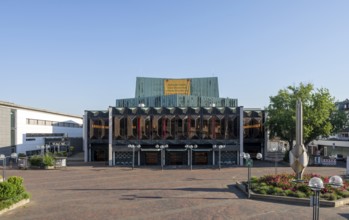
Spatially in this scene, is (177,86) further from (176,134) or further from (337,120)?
(337,120)

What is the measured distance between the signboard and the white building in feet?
83.1

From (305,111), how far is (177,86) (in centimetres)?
2645

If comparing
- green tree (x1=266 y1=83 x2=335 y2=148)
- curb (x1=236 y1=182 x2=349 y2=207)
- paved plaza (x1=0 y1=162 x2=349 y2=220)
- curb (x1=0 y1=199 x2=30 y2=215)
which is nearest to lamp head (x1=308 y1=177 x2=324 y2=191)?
paved plaza (x1=0 y1=162 x2=349 y2=220)

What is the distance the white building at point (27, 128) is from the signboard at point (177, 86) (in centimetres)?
2534

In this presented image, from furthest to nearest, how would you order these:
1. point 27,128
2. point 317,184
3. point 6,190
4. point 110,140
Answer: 1. point 27,128
2. point 110,140
3. point 6,190
4. point 317,184

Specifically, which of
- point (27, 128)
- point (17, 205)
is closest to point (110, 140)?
point (27, 128)

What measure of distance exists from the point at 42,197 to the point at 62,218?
291 inches

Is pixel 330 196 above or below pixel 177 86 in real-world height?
below

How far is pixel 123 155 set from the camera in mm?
49250

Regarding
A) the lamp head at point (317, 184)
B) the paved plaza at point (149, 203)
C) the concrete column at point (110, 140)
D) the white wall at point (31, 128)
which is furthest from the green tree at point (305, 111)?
the white wall at point (31, 128)

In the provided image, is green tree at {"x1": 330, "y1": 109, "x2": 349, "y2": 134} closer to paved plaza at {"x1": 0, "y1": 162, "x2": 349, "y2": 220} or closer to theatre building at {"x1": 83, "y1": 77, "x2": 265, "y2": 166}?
theatre building at {"x1": 83, "y1": 77, "x2": 265, "y2": 166}

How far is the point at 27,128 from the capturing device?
57.1m

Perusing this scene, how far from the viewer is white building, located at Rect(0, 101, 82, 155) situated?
51062 mm

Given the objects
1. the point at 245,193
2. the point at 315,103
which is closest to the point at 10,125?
the point at 245,193
